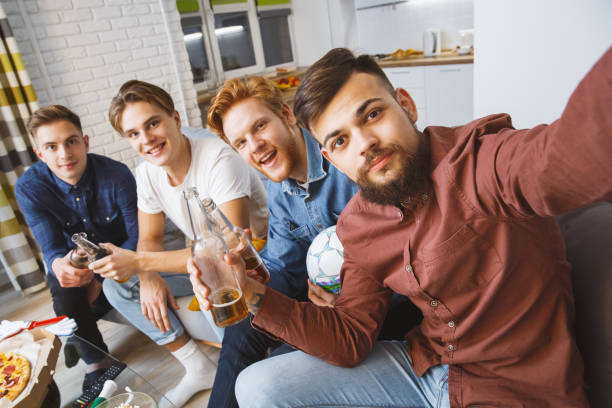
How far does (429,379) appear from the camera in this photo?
98 cm

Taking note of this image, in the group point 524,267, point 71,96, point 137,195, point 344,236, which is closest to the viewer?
point 524,267

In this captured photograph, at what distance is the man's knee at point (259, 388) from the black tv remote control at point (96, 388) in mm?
532

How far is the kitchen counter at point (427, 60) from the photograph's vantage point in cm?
387

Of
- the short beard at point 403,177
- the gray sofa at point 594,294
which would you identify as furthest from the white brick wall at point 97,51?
the gray sofa at point 594,294

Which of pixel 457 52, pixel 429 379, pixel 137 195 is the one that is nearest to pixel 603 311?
pixel 429 379

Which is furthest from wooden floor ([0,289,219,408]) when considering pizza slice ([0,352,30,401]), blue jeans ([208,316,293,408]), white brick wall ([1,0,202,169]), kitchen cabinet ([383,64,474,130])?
kitchen cabinet ([383,64,474,130])

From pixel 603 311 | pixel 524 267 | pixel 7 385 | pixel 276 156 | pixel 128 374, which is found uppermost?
pixel 276 156

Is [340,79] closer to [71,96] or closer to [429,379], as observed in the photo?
[429,379]

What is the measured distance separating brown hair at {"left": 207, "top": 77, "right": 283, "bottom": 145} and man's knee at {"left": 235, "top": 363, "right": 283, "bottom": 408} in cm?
84

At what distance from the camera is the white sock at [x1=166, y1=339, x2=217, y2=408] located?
5.34ft

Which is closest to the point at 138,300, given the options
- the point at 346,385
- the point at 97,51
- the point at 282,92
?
the point at 346,385

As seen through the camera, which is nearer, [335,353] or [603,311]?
[603,311]

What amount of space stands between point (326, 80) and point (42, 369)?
4.21ft

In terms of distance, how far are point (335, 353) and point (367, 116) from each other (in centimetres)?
59
